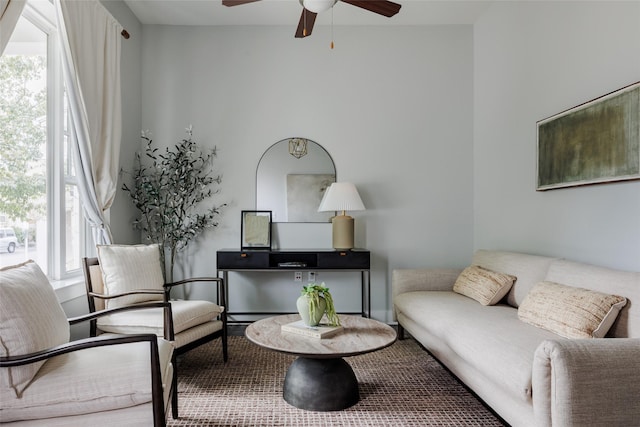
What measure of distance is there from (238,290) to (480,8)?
348 cm

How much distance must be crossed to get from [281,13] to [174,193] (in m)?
1.95

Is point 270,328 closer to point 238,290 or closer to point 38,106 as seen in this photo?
point 238,290

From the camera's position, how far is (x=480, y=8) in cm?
401

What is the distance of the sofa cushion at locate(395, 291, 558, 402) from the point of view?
185 centimetres

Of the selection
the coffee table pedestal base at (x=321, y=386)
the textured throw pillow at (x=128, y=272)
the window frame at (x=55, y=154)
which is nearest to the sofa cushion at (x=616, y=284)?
the coffee table pedestal base at (x=321, y=386)

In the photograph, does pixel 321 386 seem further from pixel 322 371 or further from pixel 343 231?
pixel 343 231

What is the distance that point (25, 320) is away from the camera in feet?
5.37

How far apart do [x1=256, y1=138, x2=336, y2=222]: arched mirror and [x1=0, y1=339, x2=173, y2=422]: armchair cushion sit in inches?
103

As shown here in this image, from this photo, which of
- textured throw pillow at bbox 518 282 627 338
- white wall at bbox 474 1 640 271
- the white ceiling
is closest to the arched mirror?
the white ceiling

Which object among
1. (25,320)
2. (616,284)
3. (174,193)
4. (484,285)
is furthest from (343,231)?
(25,320)

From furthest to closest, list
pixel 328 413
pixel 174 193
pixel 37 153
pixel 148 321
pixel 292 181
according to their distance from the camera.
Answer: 1. pixel 292 181
2. pixel 174 193
3. pixel 37 153
4. pixel 148 321
5. pixel 328 413

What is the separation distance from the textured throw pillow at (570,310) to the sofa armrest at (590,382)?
0.43 meters

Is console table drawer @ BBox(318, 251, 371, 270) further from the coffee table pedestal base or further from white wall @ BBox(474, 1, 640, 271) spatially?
the coffee table pedestal base

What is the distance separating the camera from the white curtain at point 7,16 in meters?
2.00
